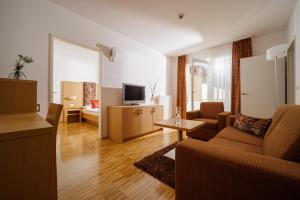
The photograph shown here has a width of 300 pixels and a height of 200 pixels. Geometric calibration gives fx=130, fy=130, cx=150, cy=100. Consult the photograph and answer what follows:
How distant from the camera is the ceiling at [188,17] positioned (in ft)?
7.20

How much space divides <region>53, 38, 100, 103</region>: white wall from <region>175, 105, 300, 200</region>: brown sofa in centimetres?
453

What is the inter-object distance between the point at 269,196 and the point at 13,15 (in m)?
3.24

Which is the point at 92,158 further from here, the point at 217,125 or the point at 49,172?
the point at 217,125

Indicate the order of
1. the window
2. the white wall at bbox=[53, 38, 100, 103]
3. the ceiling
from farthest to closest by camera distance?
the white wall at bbox=[53, 38, 100, 103] → the window → the ceiling

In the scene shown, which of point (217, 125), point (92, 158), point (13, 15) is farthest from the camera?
point (217, 125)

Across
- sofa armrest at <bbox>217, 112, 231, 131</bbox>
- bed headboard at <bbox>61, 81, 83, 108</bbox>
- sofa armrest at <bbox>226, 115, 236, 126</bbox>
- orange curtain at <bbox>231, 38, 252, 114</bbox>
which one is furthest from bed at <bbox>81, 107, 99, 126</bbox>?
orange curtain at <bbox>231, 38, 252, 114</bbox>

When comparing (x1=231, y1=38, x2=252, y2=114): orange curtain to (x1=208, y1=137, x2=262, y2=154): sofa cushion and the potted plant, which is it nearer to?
(x1=208, y1=137, x2=262, y2=154): sofa cushion

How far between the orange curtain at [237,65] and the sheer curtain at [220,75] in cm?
14

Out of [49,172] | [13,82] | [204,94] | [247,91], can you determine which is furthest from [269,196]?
[204,94]

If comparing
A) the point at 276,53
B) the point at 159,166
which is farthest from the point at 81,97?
the point at 276,53

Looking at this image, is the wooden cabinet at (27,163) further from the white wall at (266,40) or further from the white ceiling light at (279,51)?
the white wall at (266,40)

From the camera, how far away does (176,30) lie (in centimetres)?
308

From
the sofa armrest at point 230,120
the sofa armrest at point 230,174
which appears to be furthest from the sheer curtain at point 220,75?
the sofa armrest at point 230,174

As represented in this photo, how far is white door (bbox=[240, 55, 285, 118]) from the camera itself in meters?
2.75
